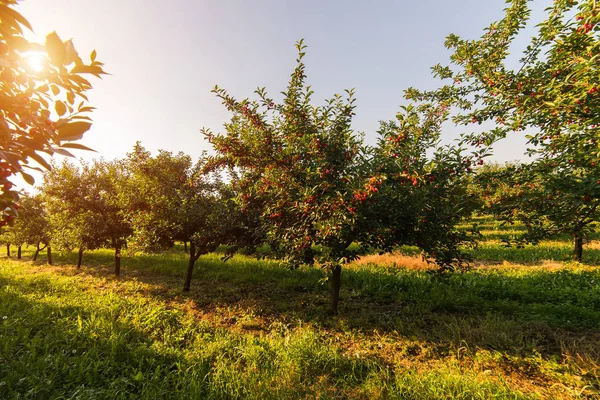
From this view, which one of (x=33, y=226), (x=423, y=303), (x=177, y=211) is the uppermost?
(x=177, y=211)

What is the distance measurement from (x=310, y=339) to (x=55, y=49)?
6425mm

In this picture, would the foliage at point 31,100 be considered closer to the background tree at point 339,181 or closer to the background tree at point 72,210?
the background tree at point 339,181

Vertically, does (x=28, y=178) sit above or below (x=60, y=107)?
below

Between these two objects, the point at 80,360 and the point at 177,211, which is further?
the point at 177,211

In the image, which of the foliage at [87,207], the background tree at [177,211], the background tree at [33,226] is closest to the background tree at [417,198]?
the background tree at [177,211]

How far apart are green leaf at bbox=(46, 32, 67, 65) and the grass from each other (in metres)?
4.89

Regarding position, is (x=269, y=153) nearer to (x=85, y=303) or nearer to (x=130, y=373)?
(x=130, y=373)

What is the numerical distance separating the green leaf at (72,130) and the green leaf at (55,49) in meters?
0.31

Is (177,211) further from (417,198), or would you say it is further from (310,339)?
(417,198)

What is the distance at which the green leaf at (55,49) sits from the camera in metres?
1.18

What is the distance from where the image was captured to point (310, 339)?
611 centimetres

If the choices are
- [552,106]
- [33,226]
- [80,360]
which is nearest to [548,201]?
[552,106]

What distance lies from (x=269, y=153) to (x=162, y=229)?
19.4 ft

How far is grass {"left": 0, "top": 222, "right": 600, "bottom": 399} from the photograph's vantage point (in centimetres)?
454
